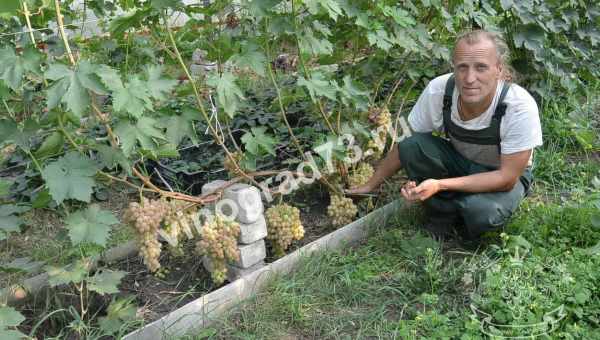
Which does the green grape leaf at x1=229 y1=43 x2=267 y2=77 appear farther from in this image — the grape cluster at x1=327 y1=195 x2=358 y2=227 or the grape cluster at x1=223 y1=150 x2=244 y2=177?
the grape cluster at x1=327 y1=195 x2=358 y2=227

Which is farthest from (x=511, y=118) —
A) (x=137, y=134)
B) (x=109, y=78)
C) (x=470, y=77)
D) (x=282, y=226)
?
(x=109, y=78)

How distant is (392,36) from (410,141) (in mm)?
603

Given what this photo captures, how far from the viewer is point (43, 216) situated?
393 cm

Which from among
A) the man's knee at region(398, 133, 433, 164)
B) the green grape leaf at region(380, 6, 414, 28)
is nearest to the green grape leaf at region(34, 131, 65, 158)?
the green grape leaf at region(380, 6, 414, 28)

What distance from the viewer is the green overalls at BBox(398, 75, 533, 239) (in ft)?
10.3

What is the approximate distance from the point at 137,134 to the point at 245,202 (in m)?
0.72

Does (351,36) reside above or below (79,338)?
above

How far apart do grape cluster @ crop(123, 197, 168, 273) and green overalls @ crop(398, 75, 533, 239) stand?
148cm

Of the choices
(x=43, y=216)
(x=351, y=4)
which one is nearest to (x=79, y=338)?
(x=43, y=216)

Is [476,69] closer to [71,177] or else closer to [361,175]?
[361,175]

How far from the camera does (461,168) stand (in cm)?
346

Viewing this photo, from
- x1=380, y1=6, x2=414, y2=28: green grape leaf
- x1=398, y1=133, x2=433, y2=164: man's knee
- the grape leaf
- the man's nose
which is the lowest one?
x1=398, y1=133, x2=433, y2=164: man's knee

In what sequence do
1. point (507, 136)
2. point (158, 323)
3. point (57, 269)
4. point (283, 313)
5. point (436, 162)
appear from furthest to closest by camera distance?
point (436, 162) → point (507, 136) → point (283, 313) → point (158, 323) → point (57, 269)

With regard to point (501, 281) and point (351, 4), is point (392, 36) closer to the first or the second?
point (351, 4)
